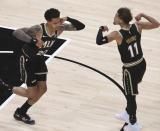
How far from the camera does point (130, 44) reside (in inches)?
241

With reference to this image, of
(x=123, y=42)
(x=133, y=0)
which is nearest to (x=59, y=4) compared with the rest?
(x=133, y=0)

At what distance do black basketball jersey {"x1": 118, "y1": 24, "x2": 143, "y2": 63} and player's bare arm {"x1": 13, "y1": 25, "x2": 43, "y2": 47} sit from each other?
3.67 ft

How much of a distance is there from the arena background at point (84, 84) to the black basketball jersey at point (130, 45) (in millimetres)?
1288

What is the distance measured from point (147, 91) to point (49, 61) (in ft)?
6.50

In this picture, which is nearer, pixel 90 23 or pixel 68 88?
pixel 68 88

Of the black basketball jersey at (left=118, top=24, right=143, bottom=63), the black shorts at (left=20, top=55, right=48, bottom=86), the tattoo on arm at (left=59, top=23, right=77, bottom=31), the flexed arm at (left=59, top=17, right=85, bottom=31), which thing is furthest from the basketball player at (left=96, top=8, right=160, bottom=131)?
the black shorts at (left=20, top=55, right=48, bottom=86)

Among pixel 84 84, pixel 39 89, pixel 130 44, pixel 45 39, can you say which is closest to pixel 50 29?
pixel 45 39

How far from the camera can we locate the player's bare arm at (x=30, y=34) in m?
5.98

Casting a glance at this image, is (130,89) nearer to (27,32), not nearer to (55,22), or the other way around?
(55,22)

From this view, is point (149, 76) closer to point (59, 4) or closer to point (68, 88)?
point (68, 88)

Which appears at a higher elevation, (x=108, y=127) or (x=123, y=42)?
(x=123, y=42)

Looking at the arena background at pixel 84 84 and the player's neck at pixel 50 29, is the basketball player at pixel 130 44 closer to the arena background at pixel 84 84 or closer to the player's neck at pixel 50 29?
the player's neck at pixel 50 29

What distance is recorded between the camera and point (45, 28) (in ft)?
20.5

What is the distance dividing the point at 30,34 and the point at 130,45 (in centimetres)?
138
